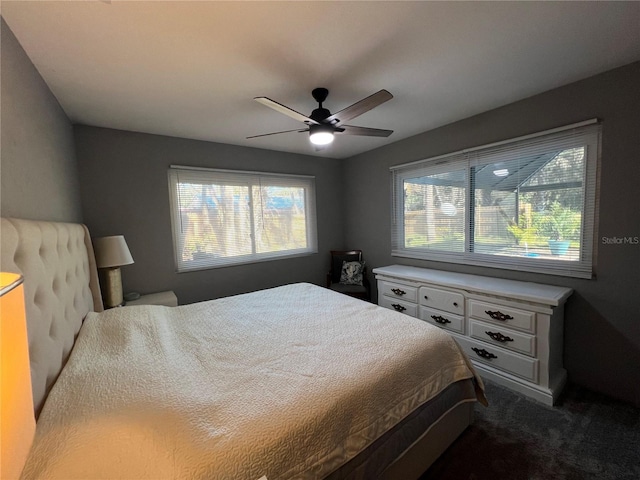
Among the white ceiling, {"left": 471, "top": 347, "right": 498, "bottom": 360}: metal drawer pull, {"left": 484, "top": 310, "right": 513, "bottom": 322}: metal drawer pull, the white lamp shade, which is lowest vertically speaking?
{"left": 471, "top": 347, "right": 498, "bottom": 360}: metal drawer pull

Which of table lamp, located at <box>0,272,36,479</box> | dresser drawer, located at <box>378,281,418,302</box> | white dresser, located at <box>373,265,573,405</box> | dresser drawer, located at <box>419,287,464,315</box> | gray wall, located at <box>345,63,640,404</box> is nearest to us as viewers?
table lamp, located at <box>0,272,36,479</box>

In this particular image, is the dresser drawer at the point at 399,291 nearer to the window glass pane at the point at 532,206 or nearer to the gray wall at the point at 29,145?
the window glass pane at the point at 532,206

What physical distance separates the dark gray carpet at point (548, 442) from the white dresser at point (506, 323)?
0.56 feet

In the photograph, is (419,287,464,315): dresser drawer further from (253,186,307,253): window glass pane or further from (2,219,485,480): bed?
(253,186,307,253): window glass pane

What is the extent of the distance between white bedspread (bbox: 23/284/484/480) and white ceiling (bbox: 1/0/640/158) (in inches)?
62.9

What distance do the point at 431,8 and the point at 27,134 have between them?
217 cm

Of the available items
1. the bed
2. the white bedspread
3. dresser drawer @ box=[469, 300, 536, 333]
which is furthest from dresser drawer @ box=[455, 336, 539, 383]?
the white bedspread

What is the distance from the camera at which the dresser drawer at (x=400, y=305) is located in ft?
9.28

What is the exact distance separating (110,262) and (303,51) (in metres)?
2.26

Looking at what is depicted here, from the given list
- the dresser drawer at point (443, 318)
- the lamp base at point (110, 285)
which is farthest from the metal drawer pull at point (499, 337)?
the lamp base at point (110, 285)

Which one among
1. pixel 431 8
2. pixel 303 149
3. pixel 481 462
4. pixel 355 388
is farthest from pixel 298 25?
pixel 481 462

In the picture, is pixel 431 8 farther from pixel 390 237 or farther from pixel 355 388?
pixel 390 237

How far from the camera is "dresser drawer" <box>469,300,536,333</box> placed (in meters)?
2.02

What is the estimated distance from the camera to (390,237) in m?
3.58
